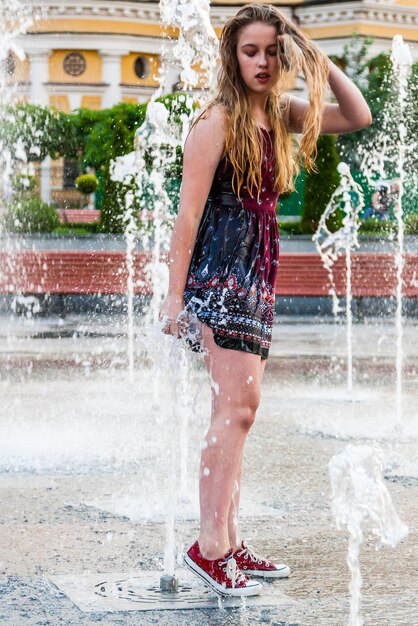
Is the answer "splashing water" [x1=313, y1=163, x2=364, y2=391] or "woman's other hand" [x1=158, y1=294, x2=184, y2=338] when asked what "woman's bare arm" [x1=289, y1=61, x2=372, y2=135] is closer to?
"woman's other hand" [x1=158, y1=294, x2=184, y2=338]

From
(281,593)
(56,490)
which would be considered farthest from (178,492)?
(281,593)

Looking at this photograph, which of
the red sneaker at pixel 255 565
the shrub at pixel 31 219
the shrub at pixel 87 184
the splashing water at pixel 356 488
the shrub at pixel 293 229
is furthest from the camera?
the shrub at pixel 87 184

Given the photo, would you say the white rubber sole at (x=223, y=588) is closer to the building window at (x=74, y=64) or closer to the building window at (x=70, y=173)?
the building window at (x=70, y=173)

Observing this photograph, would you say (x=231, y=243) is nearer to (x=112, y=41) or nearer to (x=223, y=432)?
(x=223, y=432)

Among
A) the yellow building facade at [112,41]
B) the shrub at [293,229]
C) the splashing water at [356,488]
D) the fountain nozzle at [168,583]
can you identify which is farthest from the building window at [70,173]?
the splashing water at [356,488]

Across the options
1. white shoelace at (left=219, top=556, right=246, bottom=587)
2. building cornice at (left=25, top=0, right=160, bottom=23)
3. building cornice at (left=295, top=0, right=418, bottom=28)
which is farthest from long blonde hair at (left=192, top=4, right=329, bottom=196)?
building cornice at (left=295, top=0, right=418, bottom=28)

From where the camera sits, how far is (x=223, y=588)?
154 inches

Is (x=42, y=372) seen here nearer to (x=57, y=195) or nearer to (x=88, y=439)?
(x=88, y=439)

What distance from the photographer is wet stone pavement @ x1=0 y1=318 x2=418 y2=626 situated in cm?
388

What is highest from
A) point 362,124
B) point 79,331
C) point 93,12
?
point 93,12

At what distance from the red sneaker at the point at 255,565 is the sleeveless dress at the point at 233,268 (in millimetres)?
541

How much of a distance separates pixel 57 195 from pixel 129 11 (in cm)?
1406

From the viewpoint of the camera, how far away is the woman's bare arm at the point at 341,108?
4070mm

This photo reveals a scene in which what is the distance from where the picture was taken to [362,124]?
416 cm
